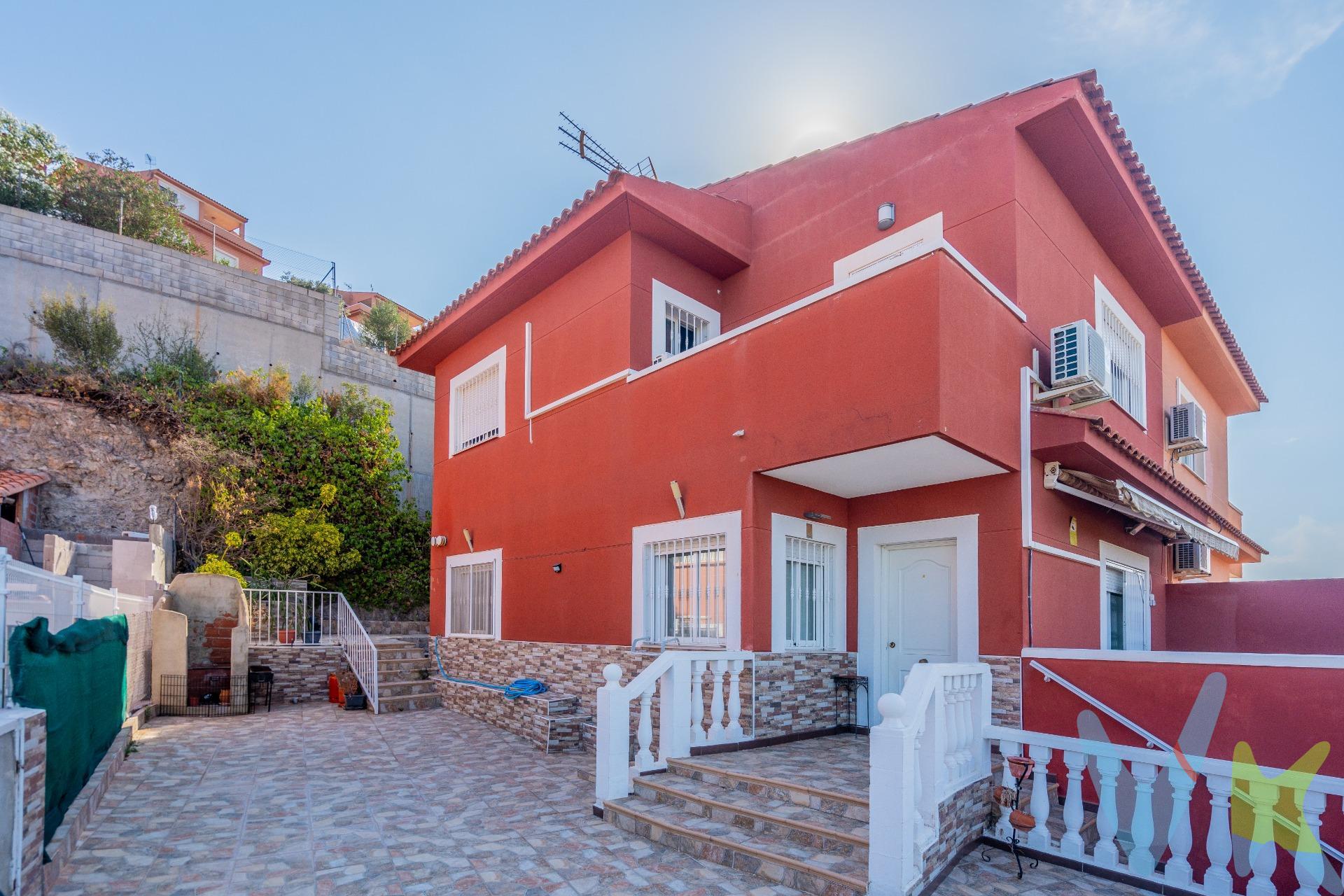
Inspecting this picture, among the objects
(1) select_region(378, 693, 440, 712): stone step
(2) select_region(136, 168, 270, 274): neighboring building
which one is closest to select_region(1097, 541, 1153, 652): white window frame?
(1) select_region(378, 693, 440, 712): stone step

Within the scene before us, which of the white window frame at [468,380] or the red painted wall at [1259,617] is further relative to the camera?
the white window frame at [468,380]

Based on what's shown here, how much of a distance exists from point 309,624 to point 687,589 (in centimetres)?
1168

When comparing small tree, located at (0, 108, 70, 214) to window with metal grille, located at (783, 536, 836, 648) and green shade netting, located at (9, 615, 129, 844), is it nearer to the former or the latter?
green shade netting, located at (9, 615, 129, 844)

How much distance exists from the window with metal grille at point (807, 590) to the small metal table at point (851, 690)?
53 centimetres

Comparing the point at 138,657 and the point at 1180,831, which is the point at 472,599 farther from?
the point at 1180,831

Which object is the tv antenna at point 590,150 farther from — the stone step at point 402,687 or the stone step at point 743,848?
the stone step at point 743,848

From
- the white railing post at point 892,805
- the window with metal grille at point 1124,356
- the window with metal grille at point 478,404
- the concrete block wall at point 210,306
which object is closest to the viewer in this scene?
the white railing post at point 892,805

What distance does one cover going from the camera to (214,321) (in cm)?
2275

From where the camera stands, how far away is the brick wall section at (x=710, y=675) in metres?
8.76

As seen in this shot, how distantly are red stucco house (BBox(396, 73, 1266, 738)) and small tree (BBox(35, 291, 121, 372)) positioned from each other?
499 inches

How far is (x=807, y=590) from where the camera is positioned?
9.62 metres

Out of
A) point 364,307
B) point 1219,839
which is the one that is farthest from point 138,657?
point 364,307

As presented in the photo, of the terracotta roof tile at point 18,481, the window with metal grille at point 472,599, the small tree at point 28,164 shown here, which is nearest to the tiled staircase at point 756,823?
the window with metal grille at point 472,599

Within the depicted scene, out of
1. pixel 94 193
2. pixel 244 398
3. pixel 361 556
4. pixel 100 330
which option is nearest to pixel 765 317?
pixel 361 556
